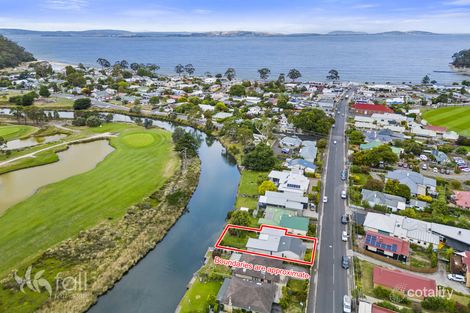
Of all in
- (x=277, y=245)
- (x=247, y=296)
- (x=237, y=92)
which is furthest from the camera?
(x=237, y=92)

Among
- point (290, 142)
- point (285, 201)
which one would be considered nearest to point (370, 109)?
point (290, 142)

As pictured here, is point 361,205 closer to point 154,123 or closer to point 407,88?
point 154,123

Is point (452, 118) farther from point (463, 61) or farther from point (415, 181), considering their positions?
point (463, 61)

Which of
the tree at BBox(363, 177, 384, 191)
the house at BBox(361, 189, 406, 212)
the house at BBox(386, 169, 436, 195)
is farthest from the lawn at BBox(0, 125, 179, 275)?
the house at BBox(386, 169, 436, 195)

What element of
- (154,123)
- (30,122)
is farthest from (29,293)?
(30,122)

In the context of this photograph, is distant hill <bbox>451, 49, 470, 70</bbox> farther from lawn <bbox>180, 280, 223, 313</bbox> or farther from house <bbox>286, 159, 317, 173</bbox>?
lawn <bbox>180, 280, 223, 313</bbox>

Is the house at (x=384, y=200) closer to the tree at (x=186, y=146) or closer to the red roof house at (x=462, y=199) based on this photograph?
the red roof house at (x=462, y=199)

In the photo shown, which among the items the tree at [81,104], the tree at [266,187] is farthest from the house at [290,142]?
the tree at [81,104]
